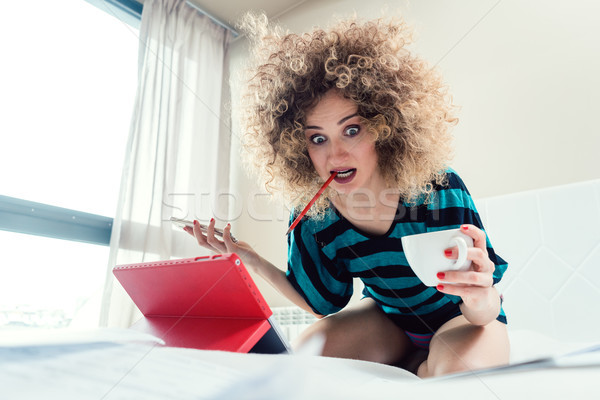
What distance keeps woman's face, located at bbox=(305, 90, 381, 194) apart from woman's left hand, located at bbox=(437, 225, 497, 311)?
399mm

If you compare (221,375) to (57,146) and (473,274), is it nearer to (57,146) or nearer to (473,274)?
(473,274)

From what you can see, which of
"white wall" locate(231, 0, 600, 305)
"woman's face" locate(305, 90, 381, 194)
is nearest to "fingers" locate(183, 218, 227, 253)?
"woman's face" locate(305, 90, 381, 194)

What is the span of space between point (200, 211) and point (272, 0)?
1345 millimetres

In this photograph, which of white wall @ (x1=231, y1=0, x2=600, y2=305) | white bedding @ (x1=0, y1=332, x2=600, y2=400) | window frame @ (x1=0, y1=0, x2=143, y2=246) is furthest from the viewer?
window frame @ (x1=0, y1=0, x2=143, y2=246)

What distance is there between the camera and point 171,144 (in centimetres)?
230

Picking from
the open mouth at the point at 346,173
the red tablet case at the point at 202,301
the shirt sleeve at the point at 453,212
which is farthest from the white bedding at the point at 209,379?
the open mouth at the point at 346,173

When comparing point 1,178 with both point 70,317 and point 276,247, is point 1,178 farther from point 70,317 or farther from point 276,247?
point 276,247

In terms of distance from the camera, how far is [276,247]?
2363mm

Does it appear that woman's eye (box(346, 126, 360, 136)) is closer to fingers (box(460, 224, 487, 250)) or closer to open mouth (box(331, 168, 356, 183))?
open mouth (box(331, 168, 356, 183))

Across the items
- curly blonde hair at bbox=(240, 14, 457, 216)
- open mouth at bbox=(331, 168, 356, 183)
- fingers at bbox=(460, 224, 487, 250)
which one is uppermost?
curly blonde hair at bbox=(240, 14, 457, 216)

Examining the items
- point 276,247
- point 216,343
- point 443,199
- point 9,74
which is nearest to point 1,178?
point 9,74

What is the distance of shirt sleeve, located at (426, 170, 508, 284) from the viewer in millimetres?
843

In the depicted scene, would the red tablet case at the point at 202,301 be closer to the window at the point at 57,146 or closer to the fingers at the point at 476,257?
the fingers at the point at 476,257

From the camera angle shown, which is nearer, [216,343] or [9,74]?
[216,343]
